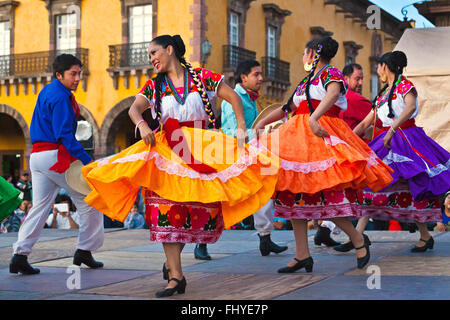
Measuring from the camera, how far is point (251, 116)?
7117 mm

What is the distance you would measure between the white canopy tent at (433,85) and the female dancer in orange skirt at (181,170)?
6579 millimetres

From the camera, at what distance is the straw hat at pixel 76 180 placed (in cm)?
569

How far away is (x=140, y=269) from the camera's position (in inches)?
236

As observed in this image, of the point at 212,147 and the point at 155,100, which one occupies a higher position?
the point at 155,100

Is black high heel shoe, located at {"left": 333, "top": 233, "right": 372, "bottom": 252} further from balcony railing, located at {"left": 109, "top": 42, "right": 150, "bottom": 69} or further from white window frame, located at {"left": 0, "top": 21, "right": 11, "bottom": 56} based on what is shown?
white window frame, located at {"left": 0, "top": 21, "right": 11, "bottom": 56}

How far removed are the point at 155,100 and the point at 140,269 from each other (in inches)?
69.3

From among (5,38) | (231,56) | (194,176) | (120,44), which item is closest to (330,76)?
(194,176)

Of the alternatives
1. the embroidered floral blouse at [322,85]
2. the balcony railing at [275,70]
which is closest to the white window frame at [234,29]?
the balcony railing at [275,70]

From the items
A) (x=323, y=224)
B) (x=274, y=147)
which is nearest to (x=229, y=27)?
(x=323, y=224)

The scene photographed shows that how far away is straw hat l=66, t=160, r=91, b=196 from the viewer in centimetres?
569

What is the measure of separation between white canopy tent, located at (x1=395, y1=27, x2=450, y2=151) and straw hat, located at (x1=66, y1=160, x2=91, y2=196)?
6.55 m

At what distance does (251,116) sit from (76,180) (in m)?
2.11

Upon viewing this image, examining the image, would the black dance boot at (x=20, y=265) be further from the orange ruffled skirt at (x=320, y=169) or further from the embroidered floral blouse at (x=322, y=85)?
the embroidered floral blouse at (x=322, y=85)
